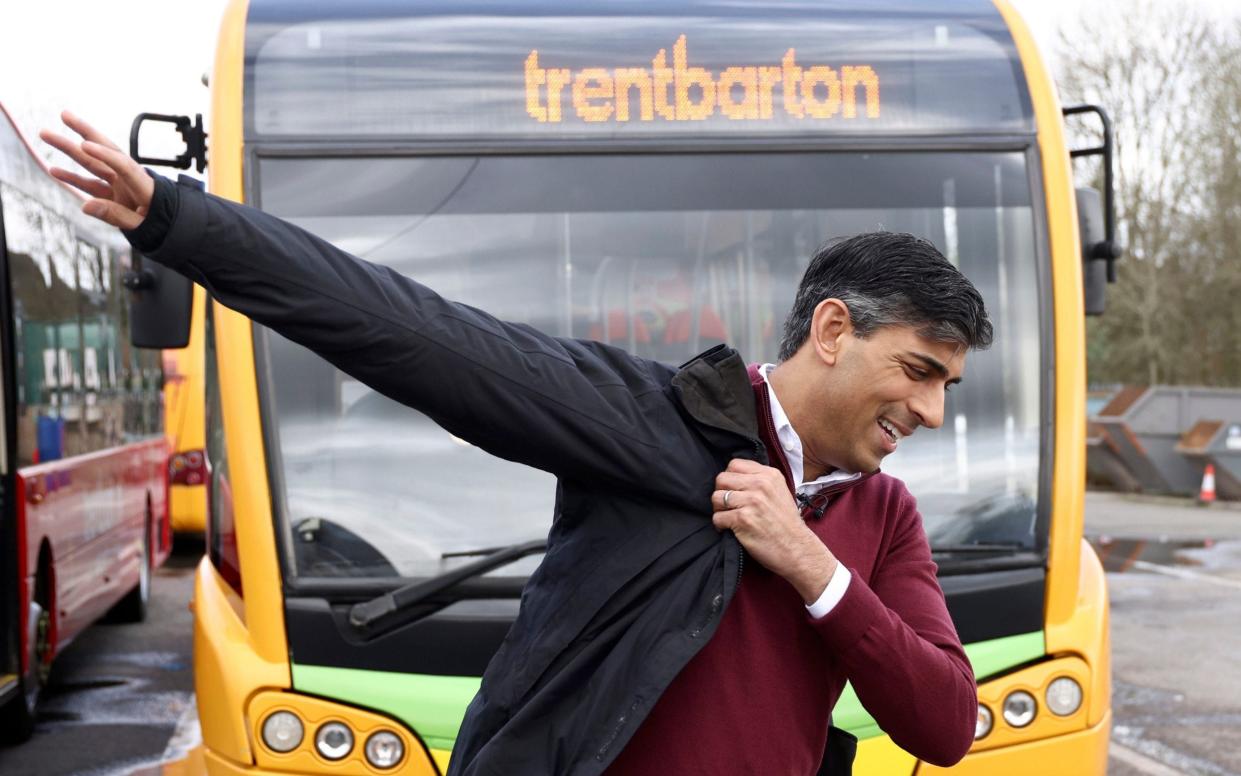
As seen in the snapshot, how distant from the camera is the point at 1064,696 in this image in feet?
14.1

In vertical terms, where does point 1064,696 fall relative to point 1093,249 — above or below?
below

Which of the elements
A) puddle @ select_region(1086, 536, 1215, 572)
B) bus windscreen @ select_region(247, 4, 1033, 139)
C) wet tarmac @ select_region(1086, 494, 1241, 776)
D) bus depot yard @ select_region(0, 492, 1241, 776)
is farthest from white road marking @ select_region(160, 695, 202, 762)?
puddle @ select_region(1086, 536, 1215, 572)

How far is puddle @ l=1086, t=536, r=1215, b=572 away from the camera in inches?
589

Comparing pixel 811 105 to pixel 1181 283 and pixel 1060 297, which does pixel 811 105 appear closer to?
pixel 1060 297

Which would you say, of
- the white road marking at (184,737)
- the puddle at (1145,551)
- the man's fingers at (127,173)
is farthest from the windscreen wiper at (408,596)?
the puddle at (1145,551)

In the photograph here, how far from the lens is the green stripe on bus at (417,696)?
4.03 metres

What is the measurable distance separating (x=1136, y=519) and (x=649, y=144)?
55.4ft

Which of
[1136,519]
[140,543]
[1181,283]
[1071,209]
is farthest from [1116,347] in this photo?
[1071,209]

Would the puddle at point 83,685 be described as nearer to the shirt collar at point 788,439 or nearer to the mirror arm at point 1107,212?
the mirror arm at point 1107,212

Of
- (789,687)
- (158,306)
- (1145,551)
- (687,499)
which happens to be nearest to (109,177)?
(687,499)

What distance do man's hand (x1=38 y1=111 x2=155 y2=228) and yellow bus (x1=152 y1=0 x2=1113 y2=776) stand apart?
2.51 metres

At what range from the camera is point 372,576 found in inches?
170

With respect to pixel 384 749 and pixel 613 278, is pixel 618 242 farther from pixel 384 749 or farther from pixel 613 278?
pixel 384 749

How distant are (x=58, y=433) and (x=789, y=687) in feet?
22.4
